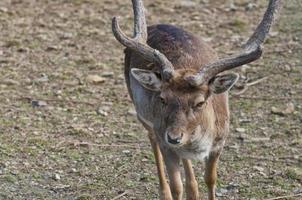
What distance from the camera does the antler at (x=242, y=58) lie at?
6812 millimetres

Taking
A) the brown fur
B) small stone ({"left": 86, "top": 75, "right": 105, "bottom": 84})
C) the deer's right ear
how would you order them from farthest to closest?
small stone ({"left": 86, "top": 75, "right": 105, "bottom": 84}) < the deer's right ear < the brown fur

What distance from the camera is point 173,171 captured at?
24.3ft

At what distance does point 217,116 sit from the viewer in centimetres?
736

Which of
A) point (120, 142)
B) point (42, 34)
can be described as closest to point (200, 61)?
point (120, 142)

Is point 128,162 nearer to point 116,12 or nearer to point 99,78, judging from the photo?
point 99,78

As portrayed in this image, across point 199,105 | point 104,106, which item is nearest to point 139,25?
point 199,105

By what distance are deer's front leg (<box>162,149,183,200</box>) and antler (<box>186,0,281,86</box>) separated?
A: 84 centimetres

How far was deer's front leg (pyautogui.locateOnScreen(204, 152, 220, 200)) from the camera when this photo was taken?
24.7ft

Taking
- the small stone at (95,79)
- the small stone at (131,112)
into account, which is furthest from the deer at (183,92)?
the small stone at (95,79)

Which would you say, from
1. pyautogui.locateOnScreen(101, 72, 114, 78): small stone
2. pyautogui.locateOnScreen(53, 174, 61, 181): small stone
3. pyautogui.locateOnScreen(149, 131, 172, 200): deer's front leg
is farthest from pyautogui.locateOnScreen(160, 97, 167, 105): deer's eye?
pyautogui.locateOnScreen(101, 72, 114, 78): small stone

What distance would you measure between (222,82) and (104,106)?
380 cm

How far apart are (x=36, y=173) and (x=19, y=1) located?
7.00m

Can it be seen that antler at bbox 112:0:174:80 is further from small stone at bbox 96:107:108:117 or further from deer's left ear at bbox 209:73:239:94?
small stone at bbox 96:107:108:117

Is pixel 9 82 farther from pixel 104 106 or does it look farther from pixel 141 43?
pixel 141 43
